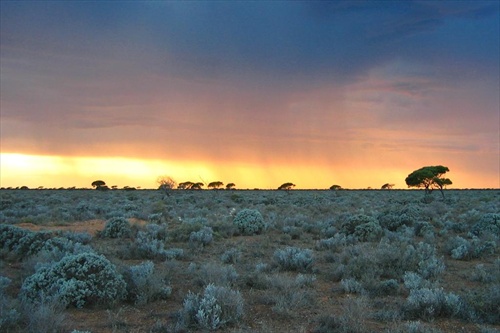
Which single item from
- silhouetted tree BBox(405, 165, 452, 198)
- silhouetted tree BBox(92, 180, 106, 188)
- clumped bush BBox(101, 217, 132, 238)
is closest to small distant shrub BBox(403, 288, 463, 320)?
clumped bush BBox(101, 217, 132, 238)

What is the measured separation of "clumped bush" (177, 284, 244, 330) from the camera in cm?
780

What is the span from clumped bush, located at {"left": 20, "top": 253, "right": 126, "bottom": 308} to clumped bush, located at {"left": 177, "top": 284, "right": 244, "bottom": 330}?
202cm

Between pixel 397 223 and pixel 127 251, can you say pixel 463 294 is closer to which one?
pixel 127 251

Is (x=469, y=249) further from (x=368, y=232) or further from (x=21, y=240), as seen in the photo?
(x=21, y=240)

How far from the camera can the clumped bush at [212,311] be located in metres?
7.80

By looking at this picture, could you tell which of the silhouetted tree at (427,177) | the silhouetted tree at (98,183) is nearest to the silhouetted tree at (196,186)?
the silhouetted tree at (98,183)

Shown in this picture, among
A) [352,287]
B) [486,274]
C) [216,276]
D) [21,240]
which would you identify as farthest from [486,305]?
[21,240]

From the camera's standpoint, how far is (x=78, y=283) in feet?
30.6

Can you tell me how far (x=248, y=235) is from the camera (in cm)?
1980

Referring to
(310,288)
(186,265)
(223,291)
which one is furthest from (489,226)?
(223,291)

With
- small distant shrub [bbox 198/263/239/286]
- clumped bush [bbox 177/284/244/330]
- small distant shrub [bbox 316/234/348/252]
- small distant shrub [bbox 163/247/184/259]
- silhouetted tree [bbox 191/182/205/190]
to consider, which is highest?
silhouetted tree [bbox 191/182/205/190]

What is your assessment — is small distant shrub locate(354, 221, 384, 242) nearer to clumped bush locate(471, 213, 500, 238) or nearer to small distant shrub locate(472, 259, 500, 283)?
clumped bush locate(471, 213, 500, 238)

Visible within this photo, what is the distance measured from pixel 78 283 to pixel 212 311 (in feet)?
10.5

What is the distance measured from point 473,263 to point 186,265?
883cm
